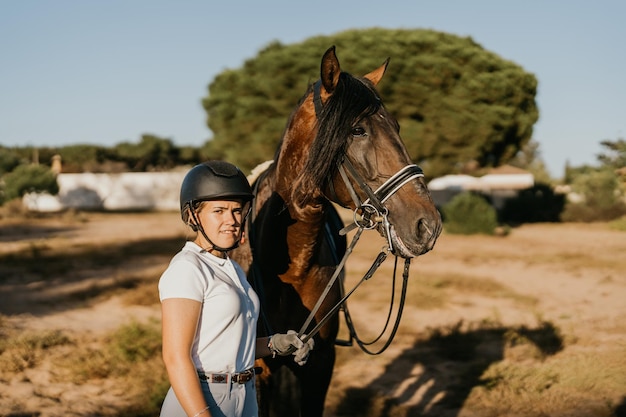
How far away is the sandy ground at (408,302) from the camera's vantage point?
5793 mm

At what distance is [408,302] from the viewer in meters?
10.2

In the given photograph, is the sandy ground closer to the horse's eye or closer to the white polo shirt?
the horse's eye

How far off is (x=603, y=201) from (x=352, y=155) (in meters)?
29.2

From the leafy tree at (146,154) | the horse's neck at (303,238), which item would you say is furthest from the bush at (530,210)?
the leafy tree at (146,154)

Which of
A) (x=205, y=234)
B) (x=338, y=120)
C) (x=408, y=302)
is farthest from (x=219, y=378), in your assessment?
(x=408, y=302)

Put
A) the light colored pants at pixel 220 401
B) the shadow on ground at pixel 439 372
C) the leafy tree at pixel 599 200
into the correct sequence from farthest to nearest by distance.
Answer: the leafy tree at pixel 599 200 < the shadow on ground at pixel 439 372 < the light colored pants at pixel 220 401

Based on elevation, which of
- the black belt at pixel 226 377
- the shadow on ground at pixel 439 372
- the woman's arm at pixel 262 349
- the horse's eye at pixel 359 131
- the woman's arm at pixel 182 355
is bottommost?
the shadow on ground at pixel 439 372

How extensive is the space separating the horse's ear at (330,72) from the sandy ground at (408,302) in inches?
146

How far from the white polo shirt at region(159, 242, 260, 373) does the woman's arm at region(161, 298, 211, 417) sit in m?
0.05

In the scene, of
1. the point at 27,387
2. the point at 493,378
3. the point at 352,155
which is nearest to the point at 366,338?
the point at 493,378

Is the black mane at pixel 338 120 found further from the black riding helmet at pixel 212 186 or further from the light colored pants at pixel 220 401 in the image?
the light colored pants at pixel 220 401

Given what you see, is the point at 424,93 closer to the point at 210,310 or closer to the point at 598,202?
the point at 598,202

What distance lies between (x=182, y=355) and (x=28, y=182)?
3066 cm

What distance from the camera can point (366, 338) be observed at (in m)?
7.96
